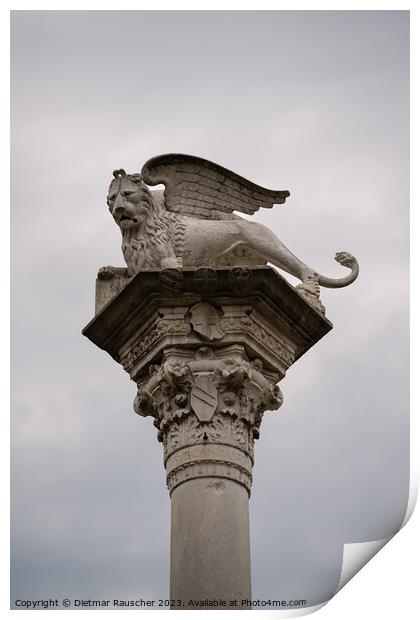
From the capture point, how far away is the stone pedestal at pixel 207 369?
41.2 ft

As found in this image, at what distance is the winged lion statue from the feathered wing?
0.01 m

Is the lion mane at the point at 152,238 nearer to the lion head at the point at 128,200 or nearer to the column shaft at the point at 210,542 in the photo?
the lion head at the point at 128,200

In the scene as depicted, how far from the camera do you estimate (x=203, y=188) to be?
15.2 meters

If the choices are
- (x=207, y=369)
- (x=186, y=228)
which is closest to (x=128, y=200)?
(x=186, y=228)

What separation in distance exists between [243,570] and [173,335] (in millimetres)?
2301

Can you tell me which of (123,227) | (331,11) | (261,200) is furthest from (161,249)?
(331,11)

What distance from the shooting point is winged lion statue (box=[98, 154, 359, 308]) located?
47.0 ft

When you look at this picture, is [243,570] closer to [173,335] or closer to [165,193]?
[173,335]

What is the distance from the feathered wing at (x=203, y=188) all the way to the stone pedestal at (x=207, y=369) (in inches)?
65.1

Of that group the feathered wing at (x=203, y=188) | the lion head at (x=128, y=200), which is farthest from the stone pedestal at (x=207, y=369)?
the feathered wing at (x=203, y=188)

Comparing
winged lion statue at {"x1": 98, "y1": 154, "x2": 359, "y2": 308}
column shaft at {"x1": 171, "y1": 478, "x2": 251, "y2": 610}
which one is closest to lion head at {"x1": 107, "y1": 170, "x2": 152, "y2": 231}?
winged lion statue at {"x1": 98, "y1": 154, "x2": 359, "y2": 308}

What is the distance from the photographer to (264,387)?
13414 millimetres

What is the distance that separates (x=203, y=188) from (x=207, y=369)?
2.67 meters

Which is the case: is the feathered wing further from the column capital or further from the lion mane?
the column capital
